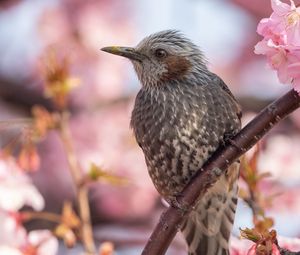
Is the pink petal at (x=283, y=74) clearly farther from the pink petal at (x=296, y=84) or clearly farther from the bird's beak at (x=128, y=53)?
the bird's beak at (x=128, y=53)

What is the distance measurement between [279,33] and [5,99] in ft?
8.98

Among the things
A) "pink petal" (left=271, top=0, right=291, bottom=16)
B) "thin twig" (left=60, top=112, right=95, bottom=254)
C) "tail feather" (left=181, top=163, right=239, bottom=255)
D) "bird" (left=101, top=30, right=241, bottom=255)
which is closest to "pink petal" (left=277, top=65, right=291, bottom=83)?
"pink petal" (left=271, top=0, right=291, bottom=16)

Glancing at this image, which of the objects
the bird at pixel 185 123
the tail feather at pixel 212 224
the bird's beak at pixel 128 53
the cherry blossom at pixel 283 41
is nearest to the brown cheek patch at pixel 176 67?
the bird at pixel 185 123

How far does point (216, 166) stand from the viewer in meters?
2.40

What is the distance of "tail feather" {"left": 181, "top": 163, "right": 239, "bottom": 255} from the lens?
3232 mm

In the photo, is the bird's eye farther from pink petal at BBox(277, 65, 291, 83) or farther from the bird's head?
pink petal at BBox(277, 65, 291, 83)

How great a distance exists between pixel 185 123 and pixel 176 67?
331mm

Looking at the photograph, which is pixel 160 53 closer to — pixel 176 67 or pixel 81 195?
pixel 176 67

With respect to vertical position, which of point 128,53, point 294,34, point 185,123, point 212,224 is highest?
point 128,53

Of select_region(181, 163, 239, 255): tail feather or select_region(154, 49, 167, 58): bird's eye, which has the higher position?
select_region(154, 49, 167, 58): bird's eye

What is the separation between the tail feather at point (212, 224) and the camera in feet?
10.6

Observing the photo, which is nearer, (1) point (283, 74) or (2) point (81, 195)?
(1) point (283, 74)

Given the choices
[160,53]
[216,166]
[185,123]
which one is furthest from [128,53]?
[216,166]

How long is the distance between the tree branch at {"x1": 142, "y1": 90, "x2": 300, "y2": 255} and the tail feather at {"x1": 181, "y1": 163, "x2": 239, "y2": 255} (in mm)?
707
